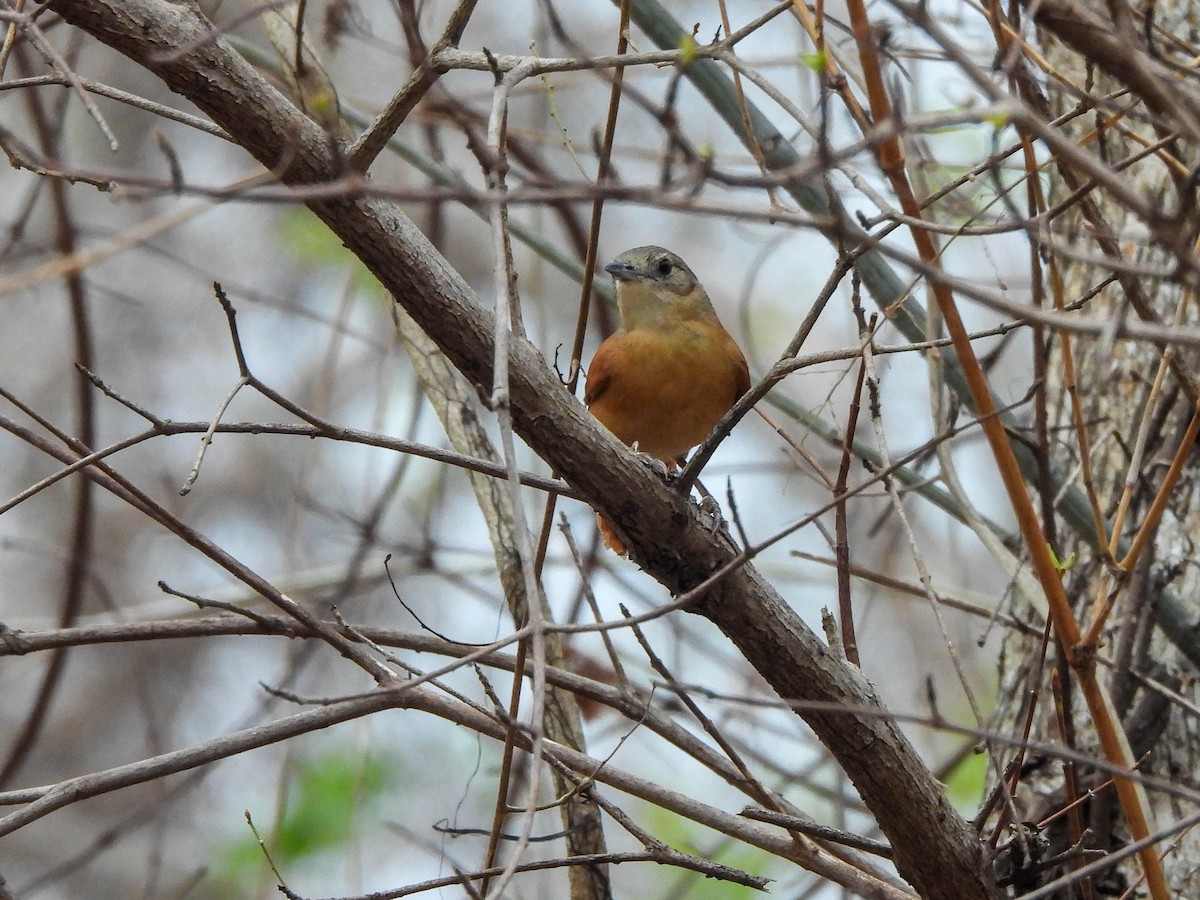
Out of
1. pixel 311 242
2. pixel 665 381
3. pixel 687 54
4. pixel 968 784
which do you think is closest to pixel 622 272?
pixel 665 381

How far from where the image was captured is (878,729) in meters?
Answer: 2.93

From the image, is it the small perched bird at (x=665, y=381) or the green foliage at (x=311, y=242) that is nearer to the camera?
the small perched bird at (x=665, y=381)

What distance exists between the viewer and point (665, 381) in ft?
14.8

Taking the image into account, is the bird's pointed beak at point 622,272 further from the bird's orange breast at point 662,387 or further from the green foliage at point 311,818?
A: the green foliage at point 311,818

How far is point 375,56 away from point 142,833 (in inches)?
269

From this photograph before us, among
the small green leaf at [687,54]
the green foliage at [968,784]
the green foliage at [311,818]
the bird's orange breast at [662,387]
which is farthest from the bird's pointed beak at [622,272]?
the green foliage at [311,818]

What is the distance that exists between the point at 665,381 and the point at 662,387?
0.08 ft

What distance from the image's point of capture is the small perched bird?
4527 mm

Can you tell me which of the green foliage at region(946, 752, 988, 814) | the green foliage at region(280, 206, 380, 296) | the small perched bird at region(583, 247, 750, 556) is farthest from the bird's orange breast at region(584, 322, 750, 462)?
the green foliage at region(280, 206, 380, 296)

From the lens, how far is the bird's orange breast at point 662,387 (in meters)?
4.53

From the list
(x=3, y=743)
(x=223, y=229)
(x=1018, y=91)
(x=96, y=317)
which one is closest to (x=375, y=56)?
(x=223, y=229)

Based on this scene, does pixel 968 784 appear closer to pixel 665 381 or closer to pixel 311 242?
pixel 665 381

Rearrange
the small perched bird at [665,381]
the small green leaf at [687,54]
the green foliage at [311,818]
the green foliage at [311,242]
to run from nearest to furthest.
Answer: the small green leaf at [687,54] → the small perched bird at [665,381] → the green foliage at [311,818] → the green foliage at [311,242]

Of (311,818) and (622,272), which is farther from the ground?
(622,272)
